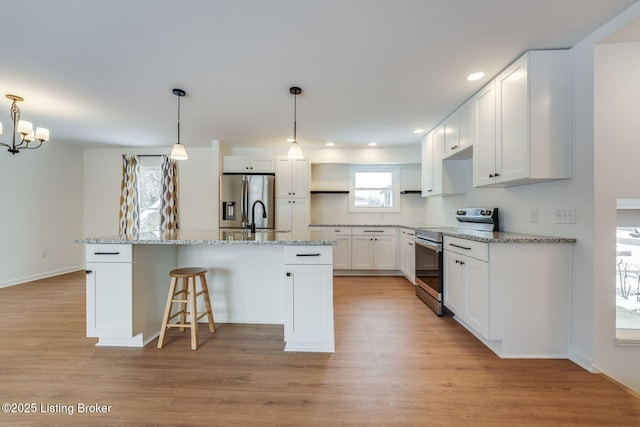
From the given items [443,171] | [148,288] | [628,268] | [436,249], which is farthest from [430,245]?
[148,288]

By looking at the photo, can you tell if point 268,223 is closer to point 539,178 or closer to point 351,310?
point 351,310

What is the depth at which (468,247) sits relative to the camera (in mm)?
2279

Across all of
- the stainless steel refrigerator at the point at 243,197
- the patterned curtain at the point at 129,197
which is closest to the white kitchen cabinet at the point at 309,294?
the stainless steel refrigerator at the point at 243,197

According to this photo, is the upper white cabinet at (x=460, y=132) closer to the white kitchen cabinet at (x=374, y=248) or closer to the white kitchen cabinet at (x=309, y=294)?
the white kitchen cabinet at (x=374, y=248)

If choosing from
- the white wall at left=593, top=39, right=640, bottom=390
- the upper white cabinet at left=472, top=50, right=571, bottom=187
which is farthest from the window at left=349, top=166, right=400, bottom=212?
the white wall at left=593, top=39, right=640, bottom=390

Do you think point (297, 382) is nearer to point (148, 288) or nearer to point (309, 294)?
point (309, 294)

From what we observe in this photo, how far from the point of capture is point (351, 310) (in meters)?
2.95

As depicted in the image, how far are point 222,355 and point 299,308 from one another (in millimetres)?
691

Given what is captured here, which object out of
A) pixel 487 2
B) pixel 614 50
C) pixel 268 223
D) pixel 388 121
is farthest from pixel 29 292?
pixel 614 50

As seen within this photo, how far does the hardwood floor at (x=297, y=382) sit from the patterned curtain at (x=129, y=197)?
2.59 meters

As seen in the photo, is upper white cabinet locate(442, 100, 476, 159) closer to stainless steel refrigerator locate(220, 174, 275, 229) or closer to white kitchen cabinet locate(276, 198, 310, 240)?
white kitchen cabinet locate(276, 198, 310, 240)

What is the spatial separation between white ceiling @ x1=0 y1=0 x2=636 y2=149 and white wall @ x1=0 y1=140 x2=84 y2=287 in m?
1.37

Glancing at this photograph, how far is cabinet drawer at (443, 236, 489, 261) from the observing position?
2057 millimetres

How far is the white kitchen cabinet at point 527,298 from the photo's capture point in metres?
1.95
